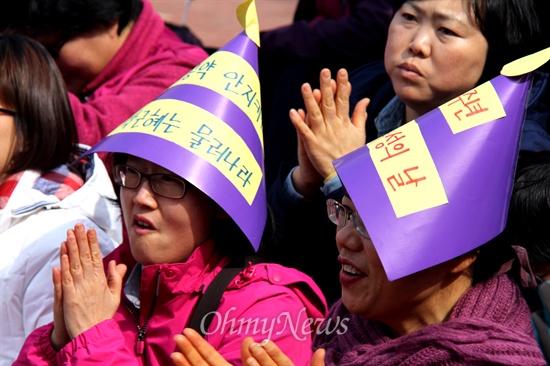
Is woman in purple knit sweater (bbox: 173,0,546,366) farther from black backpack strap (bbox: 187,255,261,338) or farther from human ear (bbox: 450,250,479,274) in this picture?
black backpack strap (bbox: 187,255,261,338)

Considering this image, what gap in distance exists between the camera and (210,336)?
2941 millimetres

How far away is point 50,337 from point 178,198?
57cm

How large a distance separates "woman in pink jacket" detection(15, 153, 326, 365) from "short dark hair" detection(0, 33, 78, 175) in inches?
24.9

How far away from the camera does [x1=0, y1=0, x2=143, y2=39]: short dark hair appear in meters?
4.55

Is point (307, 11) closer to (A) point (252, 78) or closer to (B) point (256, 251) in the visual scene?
(A) point (252, 78)

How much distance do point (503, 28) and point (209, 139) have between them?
1070mm

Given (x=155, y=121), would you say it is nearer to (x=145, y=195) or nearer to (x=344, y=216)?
(x=145, y=195)

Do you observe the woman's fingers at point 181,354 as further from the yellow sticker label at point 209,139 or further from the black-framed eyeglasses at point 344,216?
the yellow sticker label at point 209,139

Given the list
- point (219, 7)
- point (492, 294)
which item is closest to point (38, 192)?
point (492, 294)

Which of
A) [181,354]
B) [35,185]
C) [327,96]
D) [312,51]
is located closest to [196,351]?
[181,354]

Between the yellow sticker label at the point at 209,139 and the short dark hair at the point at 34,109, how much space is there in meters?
0.70

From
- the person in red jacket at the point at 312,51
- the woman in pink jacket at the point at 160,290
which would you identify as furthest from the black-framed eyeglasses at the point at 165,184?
the person in red jacket at the point at 312,51

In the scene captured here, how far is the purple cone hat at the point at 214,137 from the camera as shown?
3.08 metres

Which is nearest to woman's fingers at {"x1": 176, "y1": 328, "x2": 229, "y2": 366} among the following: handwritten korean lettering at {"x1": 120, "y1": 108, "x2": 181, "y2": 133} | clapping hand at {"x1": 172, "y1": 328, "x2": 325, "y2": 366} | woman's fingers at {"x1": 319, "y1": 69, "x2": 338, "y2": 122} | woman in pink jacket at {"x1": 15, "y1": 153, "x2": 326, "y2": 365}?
clapping hand at {"x1": 172, "y1": 328, "x2": 325, "y2": 366}
